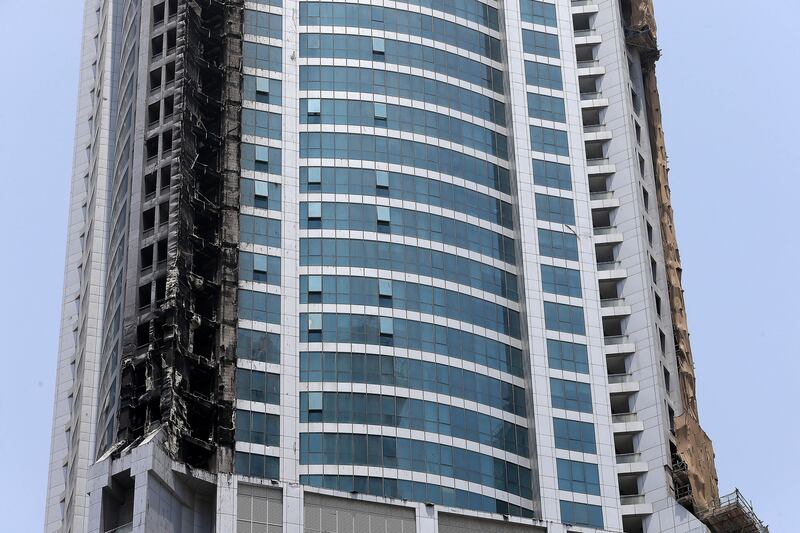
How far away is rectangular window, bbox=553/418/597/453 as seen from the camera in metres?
128

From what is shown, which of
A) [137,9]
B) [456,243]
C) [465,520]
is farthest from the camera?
[137,9]

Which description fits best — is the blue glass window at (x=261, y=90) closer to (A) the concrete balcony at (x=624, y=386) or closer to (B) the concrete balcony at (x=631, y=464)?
(A) the concrete balcony at (x=624, y=386)

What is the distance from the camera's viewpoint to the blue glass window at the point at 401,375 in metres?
124

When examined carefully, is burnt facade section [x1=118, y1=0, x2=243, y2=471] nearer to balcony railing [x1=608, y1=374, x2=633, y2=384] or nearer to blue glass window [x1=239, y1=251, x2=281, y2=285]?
blue glass window [x1=239, y1=251, x2=281, y2=285]

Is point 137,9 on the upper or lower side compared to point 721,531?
upper

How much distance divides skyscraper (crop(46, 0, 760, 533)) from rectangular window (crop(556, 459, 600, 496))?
0.18 metres

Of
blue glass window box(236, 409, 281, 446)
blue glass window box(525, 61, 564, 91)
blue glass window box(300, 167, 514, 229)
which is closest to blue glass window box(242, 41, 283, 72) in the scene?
blue glass window box(300, 167, 514, 229)

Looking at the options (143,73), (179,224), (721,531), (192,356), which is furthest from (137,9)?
(721,531)

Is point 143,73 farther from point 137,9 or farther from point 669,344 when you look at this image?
point 669,344

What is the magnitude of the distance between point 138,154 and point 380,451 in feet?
98.5

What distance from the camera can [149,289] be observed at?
413 ft

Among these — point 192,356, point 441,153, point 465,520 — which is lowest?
point 465,520

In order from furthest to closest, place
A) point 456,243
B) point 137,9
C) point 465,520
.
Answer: point 137,9 < point 456,243 < point 465,520

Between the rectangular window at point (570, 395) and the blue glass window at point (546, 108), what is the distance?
23.2 metres
